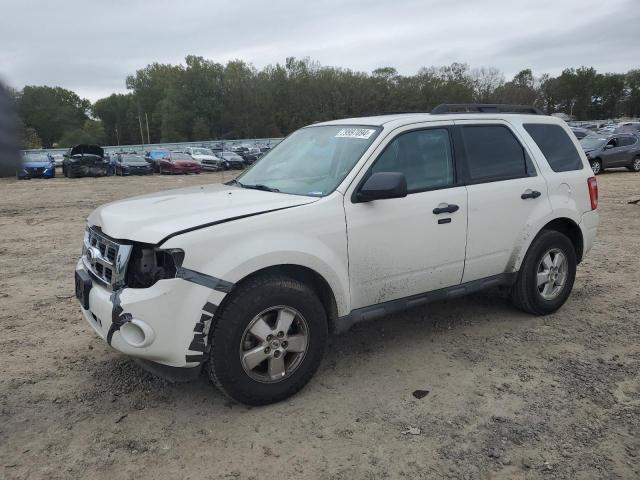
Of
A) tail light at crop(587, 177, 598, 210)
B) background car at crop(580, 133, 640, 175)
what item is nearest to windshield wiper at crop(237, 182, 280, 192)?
tail light at crop(587, 177, 598, 210)

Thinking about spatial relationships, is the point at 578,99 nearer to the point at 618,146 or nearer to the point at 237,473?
the point at 618,146

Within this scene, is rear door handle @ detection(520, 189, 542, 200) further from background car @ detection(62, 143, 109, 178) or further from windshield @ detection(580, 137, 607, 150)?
background car @ detection(62, 143, 109, 178)

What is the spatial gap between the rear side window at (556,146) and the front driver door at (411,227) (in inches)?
45.0

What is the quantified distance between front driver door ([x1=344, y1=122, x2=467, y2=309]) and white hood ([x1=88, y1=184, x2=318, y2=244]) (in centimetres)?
48

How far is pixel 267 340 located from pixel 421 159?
1869 millimetres


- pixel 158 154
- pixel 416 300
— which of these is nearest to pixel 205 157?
pixel 158 154

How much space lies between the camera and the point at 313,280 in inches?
139

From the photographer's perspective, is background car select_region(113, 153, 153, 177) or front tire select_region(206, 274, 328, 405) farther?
background car select_region(113, 153, 153, 177)

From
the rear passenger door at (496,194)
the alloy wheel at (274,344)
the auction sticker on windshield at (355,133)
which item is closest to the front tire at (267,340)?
the alloy wheel at (274,344)

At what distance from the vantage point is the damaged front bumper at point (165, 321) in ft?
9.57

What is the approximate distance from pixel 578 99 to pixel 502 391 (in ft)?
380

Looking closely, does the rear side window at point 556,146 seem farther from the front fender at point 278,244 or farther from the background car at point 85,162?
the background car at point 85,162

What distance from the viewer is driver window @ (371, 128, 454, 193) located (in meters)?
3.86

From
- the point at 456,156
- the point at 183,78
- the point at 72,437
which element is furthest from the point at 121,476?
the point at 183,78
